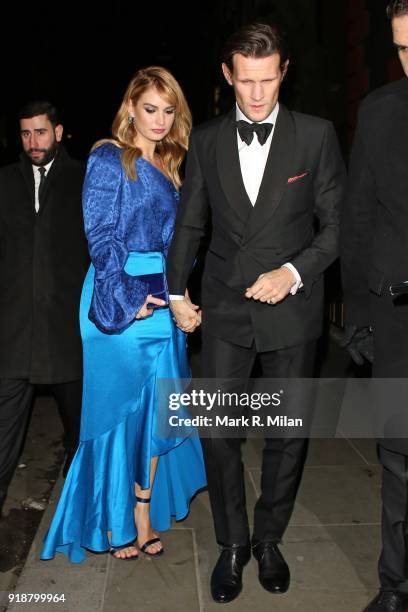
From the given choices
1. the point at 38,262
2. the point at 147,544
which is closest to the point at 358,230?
the point at 147,544

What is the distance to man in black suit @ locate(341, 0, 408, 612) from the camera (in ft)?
9.07

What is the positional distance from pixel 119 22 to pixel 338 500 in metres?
33.4

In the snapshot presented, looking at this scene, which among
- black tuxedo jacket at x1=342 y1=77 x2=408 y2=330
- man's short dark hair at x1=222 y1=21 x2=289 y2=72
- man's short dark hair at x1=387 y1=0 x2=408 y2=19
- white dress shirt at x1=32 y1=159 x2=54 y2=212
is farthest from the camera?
white dress shirt at x1=32 y1=159 x2=54 y2=212

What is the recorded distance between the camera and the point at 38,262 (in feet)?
13.9

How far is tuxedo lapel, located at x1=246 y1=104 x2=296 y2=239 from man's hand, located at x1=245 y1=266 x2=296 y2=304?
0.23 metres

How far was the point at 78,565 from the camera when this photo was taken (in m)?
3.54

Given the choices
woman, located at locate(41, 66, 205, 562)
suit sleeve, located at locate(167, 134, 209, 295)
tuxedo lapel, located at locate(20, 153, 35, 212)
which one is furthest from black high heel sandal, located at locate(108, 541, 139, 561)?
tuxedo lapel, located at locate(20, 153, 35, 212)

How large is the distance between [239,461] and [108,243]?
119 cm

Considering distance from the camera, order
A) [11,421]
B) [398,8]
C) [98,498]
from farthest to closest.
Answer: [11,421] < [98,498] < [398,8]

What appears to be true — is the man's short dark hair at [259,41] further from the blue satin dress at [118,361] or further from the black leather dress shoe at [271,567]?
the black leather dress shoe at [271,567]

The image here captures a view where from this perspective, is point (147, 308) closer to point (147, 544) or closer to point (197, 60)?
point (147, 544)

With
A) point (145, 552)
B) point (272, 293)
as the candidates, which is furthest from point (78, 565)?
point (272, 293)

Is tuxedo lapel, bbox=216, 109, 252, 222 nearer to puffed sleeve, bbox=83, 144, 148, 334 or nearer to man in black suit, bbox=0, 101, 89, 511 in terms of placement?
puffed sleeve, bbox=83, 144, 148, 334

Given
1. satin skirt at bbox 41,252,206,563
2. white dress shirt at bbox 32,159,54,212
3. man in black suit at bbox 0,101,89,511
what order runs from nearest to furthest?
1. satin skirt at bbox 41,252,206,563
2. man in black suit at bbox 0,101,89,511
3. white dress shirt at bbox 32,159,54,212
